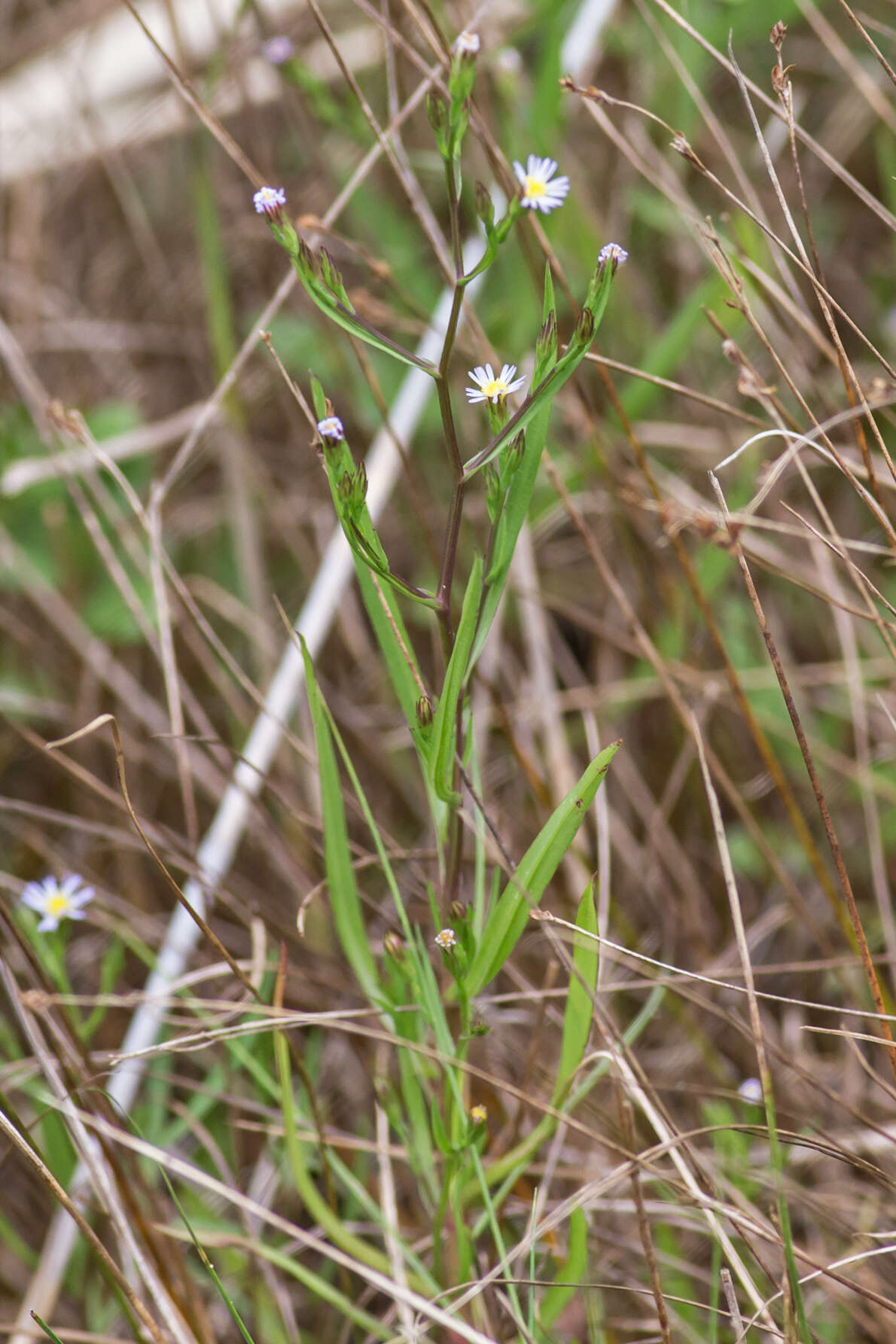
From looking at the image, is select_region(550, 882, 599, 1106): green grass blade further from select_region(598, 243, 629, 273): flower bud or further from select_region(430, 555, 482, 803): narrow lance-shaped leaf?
select_region(598, 243, 629, 273): flower bud

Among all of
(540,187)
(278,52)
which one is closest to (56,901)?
(540,187)

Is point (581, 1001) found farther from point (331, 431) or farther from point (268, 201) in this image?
point (268, 201)

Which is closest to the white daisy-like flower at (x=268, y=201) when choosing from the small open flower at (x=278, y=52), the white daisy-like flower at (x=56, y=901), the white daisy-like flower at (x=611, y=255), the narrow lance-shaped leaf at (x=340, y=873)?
the white daisy-like flower at (x=611, y=255)

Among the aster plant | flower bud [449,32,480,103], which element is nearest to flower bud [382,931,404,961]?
the aster plant

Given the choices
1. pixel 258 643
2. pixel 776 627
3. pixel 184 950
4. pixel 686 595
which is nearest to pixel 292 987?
pixel 184 950

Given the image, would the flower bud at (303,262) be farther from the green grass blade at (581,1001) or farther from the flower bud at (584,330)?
the green grass blade at (581,1001)
